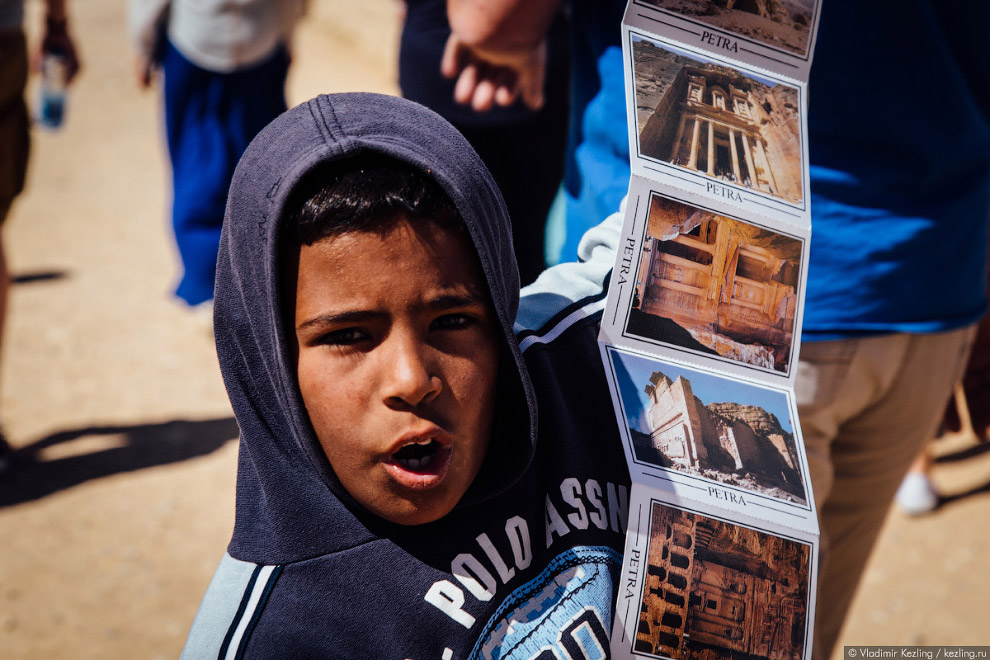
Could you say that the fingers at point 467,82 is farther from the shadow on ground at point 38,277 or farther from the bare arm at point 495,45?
the shadow on ground at point 38,277

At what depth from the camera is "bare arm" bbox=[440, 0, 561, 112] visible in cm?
157

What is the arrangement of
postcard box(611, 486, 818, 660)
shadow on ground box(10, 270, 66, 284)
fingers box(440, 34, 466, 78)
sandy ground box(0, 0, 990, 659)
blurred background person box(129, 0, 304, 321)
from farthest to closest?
shadow on ground box(10, 270, 66, 284), blurred background person box(129, 0, 304, 321), sandy ground box(0, 0, 990, 659), fingers box(440, 34, 466, 78), postcard box(611, 486, 818, 660)

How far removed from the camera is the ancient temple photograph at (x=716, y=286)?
50.5 inches

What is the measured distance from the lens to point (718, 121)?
4.44ft

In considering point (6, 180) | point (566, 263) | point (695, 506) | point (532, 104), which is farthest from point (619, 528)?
point (6, 180)

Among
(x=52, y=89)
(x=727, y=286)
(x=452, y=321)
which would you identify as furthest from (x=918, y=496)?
(x=52, y=89)

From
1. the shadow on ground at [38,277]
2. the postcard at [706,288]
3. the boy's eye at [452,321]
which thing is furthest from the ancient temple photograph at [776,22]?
the shadow on ground at [38,277]

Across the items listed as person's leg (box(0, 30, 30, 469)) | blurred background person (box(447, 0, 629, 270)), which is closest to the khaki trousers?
blurred background person (box(447, 0, 629, 270))

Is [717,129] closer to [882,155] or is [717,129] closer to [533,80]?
[882,155]

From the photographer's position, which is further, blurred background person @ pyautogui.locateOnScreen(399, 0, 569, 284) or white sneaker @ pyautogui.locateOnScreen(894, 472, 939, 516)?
white sneaker @ pyautogui.locateOnScreen(894, 472, 939, 516)

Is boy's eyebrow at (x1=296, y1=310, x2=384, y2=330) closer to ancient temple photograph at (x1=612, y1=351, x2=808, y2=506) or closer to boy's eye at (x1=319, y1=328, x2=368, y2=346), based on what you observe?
boy's eye at (x1=319, y1=328, x2=368, y2=346)

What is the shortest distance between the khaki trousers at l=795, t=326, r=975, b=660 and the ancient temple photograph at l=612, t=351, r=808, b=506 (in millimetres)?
287

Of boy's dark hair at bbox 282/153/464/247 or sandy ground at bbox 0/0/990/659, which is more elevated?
boy's dark hair at bbox 282/153/464/247

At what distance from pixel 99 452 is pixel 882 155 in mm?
2971
